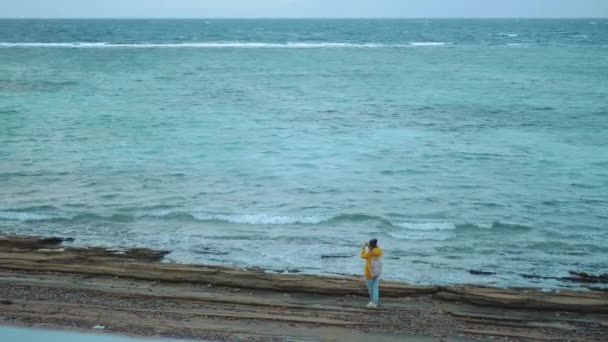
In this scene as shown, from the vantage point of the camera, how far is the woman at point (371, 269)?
39.4 feet

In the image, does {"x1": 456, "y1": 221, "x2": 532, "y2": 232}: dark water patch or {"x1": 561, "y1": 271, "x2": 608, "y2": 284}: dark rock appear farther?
{"x1": 456, "y1": 221, "x2": 532, "y2": 232}: dark water patch

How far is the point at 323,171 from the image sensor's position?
991 inches

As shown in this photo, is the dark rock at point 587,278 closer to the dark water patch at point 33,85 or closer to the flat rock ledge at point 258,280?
the flat rock ledge at point 258,280

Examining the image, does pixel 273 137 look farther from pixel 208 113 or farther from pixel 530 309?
pixel 530 309

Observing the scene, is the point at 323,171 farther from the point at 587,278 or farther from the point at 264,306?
the point at 264,306

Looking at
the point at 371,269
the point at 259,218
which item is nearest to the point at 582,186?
the point at 259,218

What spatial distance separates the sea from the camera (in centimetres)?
1686

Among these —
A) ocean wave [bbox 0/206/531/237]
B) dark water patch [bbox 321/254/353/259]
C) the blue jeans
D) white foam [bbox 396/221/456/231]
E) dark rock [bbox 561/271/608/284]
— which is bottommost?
ocean wave [bbox 0/206/531/237]

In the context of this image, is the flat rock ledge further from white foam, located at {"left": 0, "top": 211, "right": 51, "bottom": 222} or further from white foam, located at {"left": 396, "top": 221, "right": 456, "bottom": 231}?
white foam, located at {"left": 396, "top": 221, "right": 456, "bottom": 231}

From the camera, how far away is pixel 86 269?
13906 mm

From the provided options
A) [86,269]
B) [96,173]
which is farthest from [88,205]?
[86,269]

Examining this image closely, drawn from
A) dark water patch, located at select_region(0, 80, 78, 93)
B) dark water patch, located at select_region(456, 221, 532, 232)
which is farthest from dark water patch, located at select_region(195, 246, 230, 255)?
dark water patch, located at select_region(0, 80, 78, 93)

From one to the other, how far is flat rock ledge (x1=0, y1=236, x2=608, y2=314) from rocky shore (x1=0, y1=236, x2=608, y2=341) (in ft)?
0.07

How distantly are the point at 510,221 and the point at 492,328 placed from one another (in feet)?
26.2
